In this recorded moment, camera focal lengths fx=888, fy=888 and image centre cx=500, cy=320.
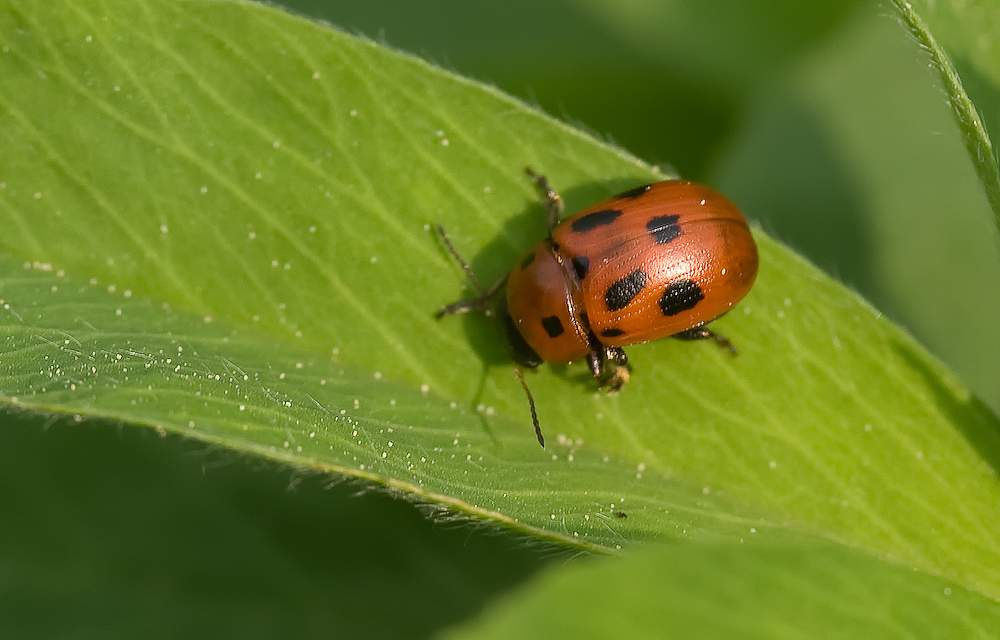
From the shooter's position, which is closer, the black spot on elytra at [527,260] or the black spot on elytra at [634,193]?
the black spot on elytra at [634,193]

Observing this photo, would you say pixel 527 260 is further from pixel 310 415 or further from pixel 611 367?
pixel 310 415

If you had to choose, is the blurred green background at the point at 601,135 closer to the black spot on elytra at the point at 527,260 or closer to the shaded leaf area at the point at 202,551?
the shaded leaf area at the point at 202,551

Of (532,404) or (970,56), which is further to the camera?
(532,404)

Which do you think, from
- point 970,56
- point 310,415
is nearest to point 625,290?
point 970,56

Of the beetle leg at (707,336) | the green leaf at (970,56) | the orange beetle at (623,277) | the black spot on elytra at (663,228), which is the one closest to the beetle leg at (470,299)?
the orange beetle at (623,277)

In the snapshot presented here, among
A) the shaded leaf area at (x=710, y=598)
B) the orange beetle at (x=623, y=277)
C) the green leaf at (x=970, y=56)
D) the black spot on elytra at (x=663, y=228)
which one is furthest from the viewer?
the black spot on elytra at (x=663, y=228)

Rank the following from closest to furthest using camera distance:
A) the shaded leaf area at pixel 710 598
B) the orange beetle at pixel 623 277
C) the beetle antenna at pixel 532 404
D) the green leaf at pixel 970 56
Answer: the shaded leaf area at pixel 710 598 → the green leaf at pixel 970 56 → the beetle antenna at pixel 532 404 → the orange beetle at pixel 623 277

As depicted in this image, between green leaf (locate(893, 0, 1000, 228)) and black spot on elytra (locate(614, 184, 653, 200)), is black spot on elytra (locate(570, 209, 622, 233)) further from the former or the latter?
green leaf (locate(893, 0, 1000, 228))
